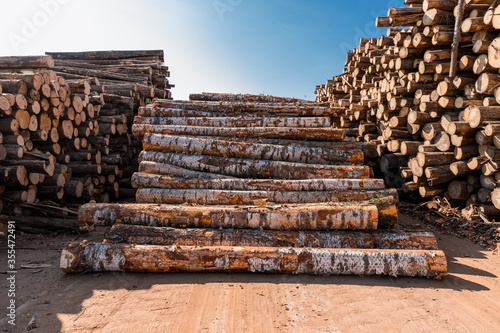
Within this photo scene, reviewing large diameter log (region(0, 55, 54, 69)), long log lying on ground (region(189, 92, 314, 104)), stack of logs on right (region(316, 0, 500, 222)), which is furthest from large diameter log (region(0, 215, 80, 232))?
stack of logs on right (region(316, 0, 500, 222))

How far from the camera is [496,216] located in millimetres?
6078

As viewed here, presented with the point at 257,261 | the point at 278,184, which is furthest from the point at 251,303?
the point at 278,184

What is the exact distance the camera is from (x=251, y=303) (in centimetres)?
340

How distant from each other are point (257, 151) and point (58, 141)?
220 inches

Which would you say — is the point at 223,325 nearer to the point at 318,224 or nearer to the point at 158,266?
the point at 158,266

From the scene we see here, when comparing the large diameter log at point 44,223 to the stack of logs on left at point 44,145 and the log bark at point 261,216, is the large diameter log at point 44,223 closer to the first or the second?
the stack of logs on left at point 44,145

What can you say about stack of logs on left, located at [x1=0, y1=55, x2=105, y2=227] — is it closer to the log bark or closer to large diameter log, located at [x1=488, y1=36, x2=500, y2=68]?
the log bark

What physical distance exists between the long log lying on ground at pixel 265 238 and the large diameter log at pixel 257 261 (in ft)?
1.22

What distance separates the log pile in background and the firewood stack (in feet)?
6.72

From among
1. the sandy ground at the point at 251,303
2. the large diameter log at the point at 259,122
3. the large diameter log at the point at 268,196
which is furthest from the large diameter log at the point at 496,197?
the large diameter log at the point at 259,122

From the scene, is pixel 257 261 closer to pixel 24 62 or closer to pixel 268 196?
pixel 268 196

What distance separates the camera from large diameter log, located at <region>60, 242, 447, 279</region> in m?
3.94

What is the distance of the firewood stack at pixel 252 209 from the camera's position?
397cm

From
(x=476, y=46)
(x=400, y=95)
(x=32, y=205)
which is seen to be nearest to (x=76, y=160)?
(x=32, y=205)
